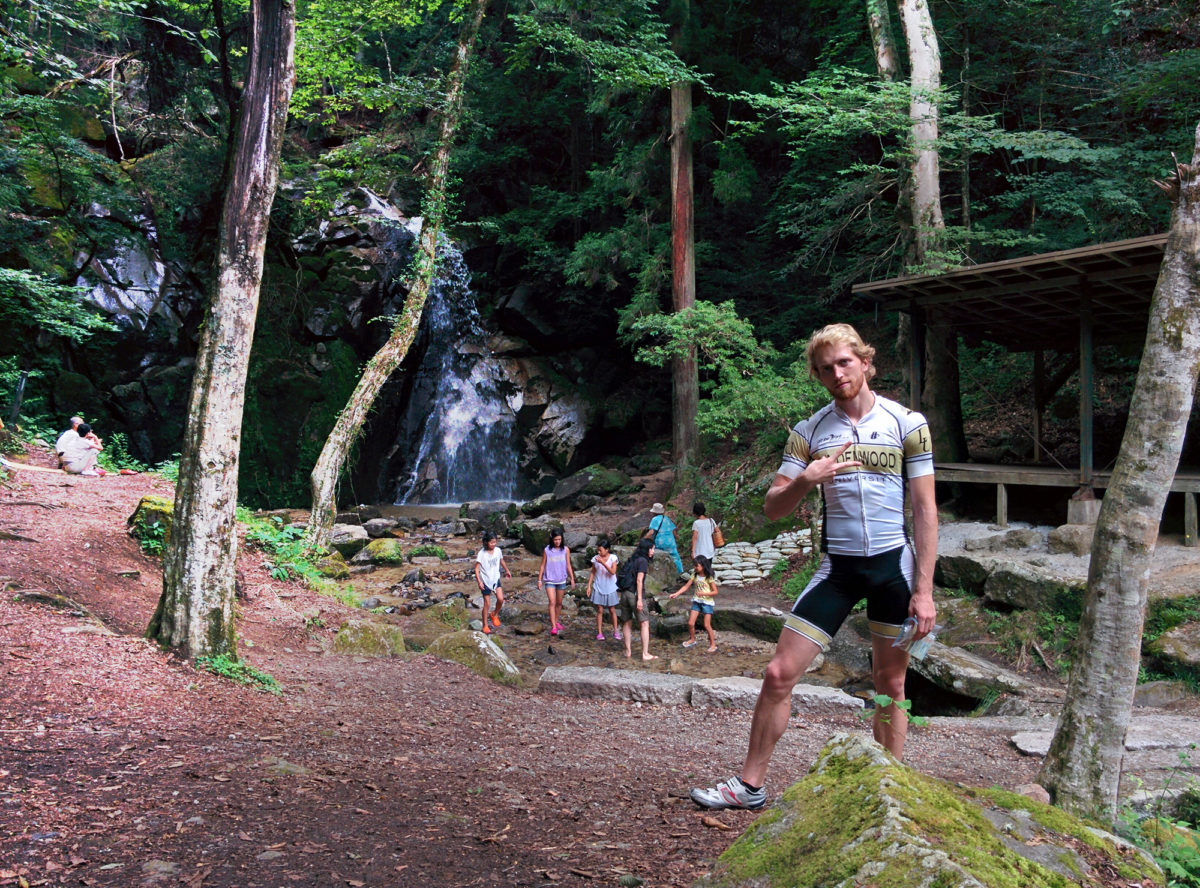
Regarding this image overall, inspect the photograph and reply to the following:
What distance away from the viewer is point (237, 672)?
557 centimetres

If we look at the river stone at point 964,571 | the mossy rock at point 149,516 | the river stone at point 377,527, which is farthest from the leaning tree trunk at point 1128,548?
the river stone at point 377,527

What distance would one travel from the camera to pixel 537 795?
3881 mm

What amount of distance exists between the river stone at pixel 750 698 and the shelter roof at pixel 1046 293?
5.57 m

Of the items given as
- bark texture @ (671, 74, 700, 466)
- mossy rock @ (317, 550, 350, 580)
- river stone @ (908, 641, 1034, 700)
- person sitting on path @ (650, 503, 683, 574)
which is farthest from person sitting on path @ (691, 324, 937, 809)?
bark texture @ (671, 74, 700, 466)

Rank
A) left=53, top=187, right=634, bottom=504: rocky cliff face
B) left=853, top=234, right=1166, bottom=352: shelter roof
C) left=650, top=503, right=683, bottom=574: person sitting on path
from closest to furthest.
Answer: left=853, top=234, right=1166, bottom=352: shelter roof, left=650, top=503, right=683, bottom=574: person sitting on path, left=53, top=187, right=634, bottom=504: rocky cliff face

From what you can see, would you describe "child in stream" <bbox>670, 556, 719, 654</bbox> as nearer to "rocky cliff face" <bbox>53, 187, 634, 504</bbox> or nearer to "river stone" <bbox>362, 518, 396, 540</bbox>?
"river stone" <bbox>362, 518, 396, 540</bbox>

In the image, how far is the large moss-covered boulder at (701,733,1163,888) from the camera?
179 centimetres

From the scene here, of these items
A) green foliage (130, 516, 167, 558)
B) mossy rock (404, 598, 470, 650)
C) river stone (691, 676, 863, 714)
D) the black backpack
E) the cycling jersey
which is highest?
the cycling jersey

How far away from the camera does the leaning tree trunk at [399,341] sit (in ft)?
40.2

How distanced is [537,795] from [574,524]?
1375cm

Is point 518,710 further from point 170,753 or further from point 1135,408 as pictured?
point 1135,408

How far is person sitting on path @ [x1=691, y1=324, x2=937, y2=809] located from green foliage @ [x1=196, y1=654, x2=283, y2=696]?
404 cm

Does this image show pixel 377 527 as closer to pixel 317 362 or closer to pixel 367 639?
pixel 317 362

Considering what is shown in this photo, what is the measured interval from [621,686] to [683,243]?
42.3 ft
